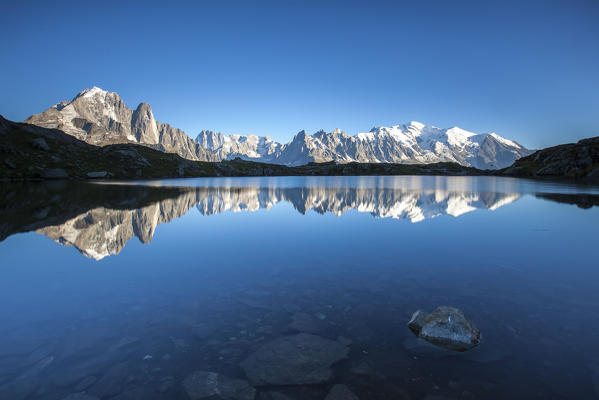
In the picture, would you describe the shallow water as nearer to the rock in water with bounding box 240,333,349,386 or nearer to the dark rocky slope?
the rock in water with bounding box 240,333,349,386

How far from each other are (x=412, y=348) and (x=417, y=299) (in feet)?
14.9

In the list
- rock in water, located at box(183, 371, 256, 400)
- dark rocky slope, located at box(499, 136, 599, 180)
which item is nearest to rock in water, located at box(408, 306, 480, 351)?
rock in water, located at box(183, 371, 256, 400)

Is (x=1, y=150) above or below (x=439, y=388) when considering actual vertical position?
above

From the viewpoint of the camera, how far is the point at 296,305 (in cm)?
1444

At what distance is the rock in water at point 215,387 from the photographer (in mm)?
8516

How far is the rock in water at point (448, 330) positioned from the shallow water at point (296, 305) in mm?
373

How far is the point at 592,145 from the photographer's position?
18100 cm

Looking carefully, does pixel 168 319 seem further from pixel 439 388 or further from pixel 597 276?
pixel 597 276

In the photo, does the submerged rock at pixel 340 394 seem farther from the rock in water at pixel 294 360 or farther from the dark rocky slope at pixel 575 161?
the dark rocky slope at pixel 575 161

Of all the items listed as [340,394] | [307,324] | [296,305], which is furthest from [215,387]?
[296,305]

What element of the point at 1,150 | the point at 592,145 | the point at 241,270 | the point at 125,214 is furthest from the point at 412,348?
the point at 592,145

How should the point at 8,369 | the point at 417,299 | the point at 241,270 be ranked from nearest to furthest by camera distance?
1. the point at 8,369
2. the point at 417,299
3. the point at 241,270

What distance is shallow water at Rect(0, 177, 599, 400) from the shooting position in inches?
362

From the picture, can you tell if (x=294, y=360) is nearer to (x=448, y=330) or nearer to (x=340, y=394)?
(x=340, y=394)
